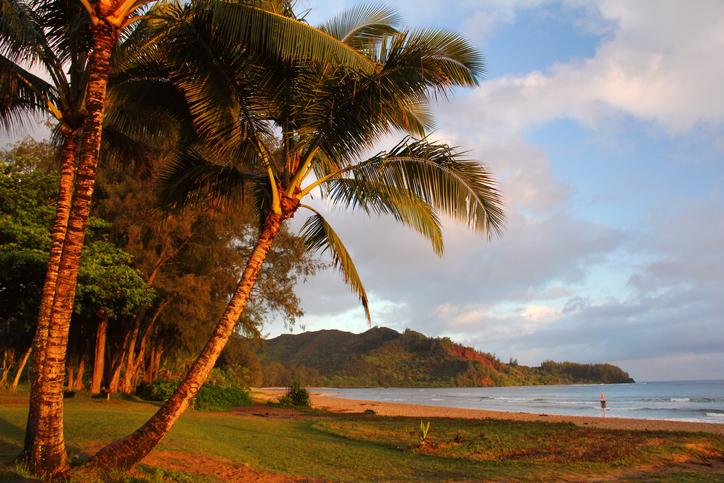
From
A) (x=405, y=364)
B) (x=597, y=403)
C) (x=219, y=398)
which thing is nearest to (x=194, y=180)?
(x=219, y=398)

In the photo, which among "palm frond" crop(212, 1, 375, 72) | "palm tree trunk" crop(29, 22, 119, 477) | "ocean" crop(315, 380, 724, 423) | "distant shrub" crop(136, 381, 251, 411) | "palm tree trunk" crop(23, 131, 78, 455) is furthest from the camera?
"ocean" crop(315, 380, 724, 423)

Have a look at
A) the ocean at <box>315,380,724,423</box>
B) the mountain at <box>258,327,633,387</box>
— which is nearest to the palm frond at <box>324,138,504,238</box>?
the ocean at <box>315,380,724,423</box>

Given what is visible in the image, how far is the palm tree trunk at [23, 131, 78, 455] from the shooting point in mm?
6219

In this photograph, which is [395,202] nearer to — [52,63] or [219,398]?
[52,63]

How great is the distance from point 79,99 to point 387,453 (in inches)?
336

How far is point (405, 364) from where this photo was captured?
13525 cm

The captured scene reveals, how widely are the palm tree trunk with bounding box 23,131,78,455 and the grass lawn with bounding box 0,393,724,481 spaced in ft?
1.96

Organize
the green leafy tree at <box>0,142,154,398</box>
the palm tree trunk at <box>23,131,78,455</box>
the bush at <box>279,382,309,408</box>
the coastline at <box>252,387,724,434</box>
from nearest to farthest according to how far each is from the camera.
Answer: the palm tree trunk at <box>23,131,78,455</box>, the green leafy tree at <box>0,142,154,398</box>, the coastline at <box>252,387,724,434</box>, the bush at <box>279,382,309,408</box>

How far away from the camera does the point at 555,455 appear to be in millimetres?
10961

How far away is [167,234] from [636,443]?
50.8 feet

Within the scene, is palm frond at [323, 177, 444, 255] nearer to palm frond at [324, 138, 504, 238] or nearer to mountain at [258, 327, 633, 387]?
palm frond at [324, 138, 504, 238]

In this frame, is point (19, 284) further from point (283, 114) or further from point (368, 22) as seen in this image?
point (368, 22)

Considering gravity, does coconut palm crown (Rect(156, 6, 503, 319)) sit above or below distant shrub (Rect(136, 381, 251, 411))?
above

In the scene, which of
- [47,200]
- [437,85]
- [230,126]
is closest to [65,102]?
[230,126]
